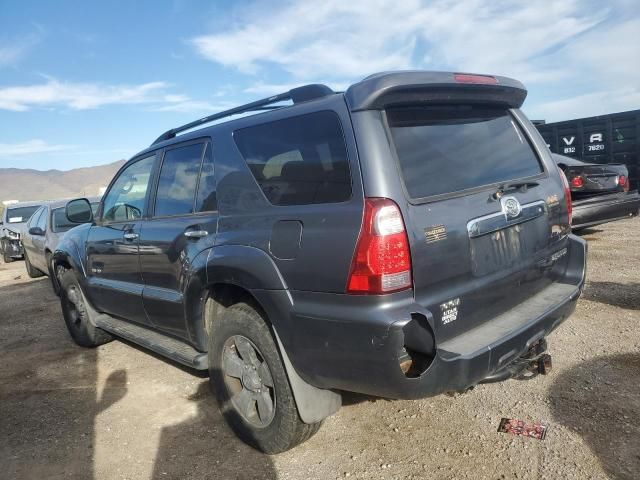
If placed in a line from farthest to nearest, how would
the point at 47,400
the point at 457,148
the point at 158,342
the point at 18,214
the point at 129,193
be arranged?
the point at 18,214
the point at 129,193
the point at 47,400
the point at 158,342
the point at 457,148

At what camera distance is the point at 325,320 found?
7.45 ft

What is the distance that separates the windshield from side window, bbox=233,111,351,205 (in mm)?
12983

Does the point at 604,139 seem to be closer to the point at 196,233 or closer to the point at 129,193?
the point at 129,193

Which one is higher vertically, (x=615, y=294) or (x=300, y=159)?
(x=300, y=159)

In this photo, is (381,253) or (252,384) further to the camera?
(252,384)

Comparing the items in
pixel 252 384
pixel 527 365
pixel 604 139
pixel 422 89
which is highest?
pixel 422 89

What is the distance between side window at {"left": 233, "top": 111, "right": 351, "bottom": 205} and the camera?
235cm

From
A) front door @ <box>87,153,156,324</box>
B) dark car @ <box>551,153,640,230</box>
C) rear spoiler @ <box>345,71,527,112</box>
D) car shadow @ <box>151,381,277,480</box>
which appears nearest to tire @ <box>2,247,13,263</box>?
front door @ <box>87,153,156,324</box>

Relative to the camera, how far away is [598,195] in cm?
710

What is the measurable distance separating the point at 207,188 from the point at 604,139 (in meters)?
11.0

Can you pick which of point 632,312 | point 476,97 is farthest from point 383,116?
point 632,312

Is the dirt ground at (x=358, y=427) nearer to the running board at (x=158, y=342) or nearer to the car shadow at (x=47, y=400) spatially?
the car shadow at (x=47, y=400)

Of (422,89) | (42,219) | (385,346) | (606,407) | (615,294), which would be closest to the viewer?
(385,346)

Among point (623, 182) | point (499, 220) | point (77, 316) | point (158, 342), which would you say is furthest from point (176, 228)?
point (623, 182)
